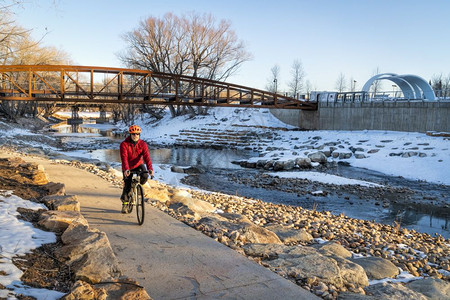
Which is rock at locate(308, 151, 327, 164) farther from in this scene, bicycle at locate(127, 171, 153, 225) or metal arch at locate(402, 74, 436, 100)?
bicycle at locate(127, 171, 153, 225)

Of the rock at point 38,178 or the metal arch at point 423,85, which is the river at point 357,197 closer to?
the rock at point 38,178

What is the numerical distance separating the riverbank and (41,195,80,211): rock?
77.4 inches

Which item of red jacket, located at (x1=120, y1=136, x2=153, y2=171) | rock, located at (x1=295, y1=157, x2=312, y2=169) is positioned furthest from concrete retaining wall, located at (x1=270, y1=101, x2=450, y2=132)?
red jacket, located at (x1=120, y1=136, x2=153, y2=171)

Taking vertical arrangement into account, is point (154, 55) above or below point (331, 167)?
above

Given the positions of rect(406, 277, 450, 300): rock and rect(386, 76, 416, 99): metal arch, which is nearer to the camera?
rect(406, 277, 450, 300): rock

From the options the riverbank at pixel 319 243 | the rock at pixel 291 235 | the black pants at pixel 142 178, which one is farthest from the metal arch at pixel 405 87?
the black pants at pixel 142 178

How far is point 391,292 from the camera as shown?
436cm

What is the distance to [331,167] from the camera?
2336 centimetres

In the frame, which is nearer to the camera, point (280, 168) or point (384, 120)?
point (280, 168)

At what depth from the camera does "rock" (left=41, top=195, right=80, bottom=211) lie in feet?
22.3

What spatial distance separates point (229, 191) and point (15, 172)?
8.26 meters

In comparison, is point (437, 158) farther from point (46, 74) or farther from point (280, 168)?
point (46, 74)

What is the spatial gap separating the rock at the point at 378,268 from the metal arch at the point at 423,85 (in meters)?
28.2

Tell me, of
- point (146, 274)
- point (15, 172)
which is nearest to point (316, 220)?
point (146, 274)
